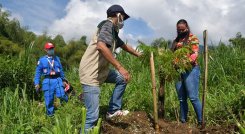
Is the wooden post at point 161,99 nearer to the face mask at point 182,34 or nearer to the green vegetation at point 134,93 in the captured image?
the green vegetation at point 134,93

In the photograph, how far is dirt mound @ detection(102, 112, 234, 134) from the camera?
15.6 feet

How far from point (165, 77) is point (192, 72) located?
1.39 feet

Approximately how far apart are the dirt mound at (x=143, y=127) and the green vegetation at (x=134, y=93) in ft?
0.99

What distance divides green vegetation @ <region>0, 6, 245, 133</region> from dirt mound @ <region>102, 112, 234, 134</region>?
0.30 meters

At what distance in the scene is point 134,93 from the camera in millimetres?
6660

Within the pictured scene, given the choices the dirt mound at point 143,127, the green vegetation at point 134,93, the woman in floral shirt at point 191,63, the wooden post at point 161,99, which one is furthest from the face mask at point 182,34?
the dirt mound at point 143,127

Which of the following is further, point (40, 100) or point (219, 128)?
point (40, 100)

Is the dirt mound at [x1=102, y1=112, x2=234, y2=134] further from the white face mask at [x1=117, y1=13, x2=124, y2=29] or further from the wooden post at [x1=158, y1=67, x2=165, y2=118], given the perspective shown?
the white face mask at [x1=117, y1=13, x2=124, y2=29]

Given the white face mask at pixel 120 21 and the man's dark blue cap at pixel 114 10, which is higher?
the man's dark blue cap at pixel 114 10

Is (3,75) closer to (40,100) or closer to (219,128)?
(40,100)

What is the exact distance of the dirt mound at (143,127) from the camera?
4.77 m

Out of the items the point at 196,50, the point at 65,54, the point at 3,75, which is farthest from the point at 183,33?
the point at 65,54

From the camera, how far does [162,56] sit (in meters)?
4.71

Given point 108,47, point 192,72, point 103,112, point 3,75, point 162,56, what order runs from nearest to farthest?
point 108,47 → point 162,56 → point 192,72 → point 103,112 → point 3,75
